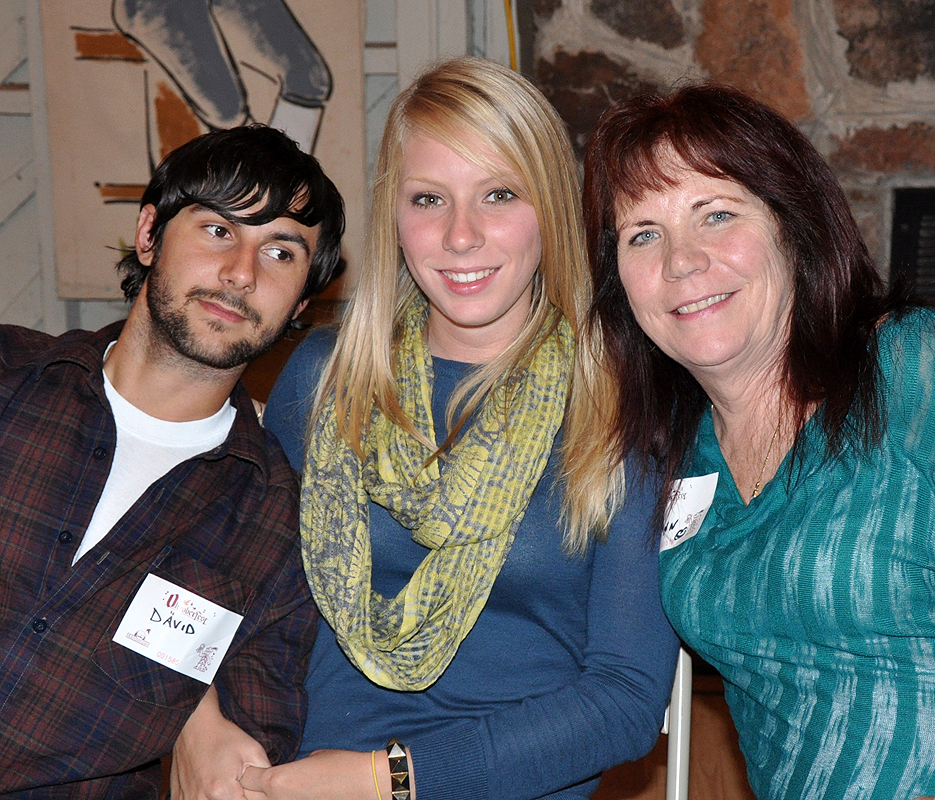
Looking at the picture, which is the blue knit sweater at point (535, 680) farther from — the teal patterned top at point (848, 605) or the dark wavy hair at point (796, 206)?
the dark wavy hair at point (796, 206)

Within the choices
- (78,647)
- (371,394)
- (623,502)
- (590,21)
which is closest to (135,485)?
(78,647)

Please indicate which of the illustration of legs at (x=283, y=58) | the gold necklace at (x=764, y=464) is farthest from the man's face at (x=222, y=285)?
the illustration of legs at (x=283, y=58)

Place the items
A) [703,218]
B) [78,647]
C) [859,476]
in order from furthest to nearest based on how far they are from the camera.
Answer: [78,647], [703,218], [859,476]

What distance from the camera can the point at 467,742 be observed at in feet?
5.13

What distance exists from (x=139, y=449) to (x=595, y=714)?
3.14 ft

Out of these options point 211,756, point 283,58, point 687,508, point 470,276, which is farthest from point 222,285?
point 283,58

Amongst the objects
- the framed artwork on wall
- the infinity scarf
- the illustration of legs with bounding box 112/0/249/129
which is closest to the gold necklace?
the infinity scarf

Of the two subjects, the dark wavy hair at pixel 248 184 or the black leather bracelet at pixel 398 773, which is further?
the dark wavy hair at pixel 248 184

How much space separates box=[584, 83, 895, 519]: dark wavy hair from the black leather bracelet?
0.78 metres

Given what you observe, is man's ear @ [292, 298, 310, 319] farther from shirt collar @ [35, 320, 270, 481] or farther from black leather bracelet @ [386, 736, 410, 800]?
black leather bracelet @ [386, 736, 410, 800]

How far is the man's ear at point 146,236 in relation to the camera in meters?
1.98

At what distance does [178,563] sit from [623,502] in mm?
791

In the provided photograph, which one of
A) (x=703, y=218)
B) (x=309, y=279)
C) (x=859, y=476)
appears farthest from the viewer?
(x=309, y=279)

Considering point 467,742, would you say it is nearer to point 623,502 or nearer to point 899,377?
point 623,502
